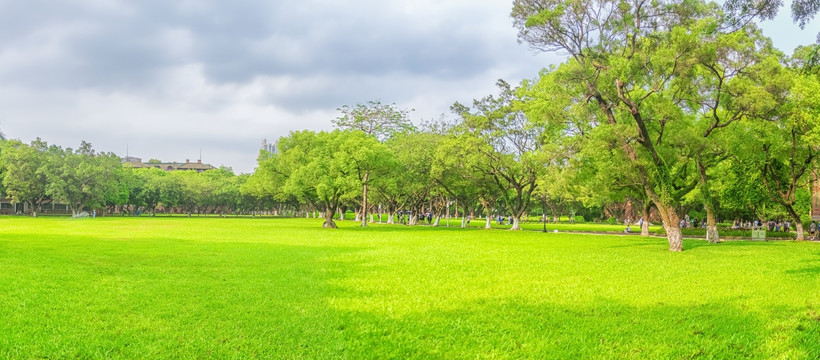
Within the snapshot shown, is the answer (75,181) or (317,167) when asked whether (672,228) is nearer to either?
(317,167)

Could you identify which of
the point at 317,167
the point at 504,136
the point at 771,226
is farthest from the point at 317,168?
the point at 771,226

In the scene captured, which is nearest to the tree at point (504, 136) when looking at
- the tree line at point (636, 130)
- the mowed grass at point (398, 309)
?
the tree line at point (636, 130)

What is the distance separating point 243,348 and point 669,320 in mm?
6443

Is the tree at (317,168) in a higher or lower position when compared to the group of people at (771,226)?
higher

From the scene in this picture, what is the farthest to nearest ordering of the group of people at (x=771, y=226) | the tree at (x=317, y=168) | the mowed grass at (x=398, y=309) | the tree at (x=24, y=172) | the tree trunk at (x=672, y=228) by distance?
1. the tree at (x=24, y=172)
2. the group of people at (x=771, y=226)
3. the tree at (x=317, y=168)
4. the tree trunk at (x=672, y=228)
5. the mowed grass at (x=398, y=309)

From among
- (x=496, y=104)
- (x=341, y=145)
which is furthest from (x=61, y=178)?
(x=496, y=104)

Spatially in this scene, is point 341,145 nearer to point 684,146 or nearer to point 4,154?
point 684,146

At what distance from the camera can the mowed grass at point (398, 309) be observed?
22.1ft

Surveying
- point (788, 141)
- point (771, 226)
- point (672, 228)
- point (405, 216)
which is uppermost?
point (788, 141)

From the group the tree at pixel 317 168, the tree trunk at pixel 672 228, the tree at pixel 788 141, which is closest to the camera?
the tree trunk at pixel 672 228

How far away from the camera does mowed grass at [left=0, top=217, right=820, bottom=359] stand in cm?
675

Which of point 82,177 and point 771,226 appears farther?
point 82,177

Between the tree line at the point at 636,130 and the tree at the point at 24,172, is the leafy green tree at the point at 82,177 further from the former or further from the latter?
the tree line at the point at 636,130

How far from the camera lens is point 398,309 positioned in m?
8.97
